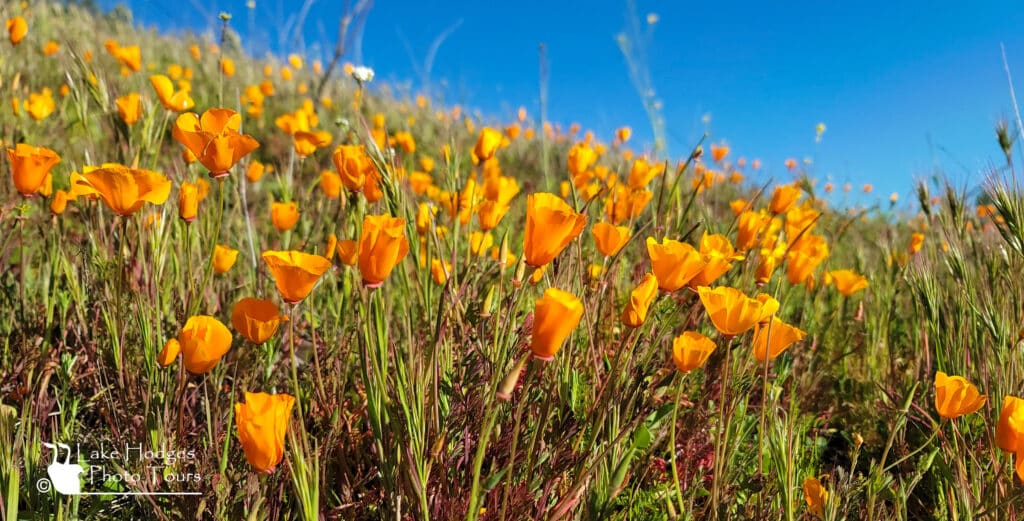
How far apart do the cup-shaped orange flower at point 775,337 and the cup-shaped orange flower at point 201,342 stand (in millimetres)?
1001

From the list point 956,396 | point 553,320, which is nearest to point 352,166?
point 553,320

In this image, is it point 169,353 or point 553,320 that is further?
point 169,353

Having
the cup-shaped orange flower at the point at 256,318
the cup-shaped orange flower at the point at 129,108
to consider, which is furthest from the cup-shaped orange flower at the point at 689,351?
the cup-shaped orange flower at the point at 129,108

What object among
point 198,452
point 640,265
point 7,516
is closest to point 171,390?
point 198,452

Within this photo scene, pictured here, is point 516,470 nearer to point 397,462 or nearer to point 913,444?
point 397,462

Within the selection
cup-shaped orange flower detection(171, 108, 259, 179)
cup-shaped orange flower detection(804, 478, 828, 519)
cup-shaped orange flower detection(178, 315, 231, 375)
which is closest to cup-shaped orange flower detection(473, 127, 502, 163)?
cup-shaped orange flower detection(171, 108, 259, 179)

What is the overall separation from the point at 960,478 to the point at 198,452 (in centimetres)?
164

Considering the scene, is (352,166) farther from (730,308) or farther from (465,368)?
(730,308)

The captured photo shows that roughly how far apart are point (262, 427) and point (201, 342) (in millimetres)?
331

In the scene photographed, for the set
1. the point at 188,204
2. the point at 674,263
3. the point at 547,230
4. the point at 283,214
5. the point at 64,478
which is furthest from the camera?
the point at 283,214

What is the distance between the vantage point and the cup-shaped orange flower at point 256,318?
1043 mm

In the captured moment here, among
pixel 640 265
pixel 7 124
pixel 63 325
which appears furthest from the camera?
pixel 7 124

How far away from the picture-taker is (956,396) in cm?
113

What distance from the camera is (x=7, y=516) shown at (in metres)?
0.96
